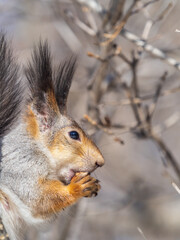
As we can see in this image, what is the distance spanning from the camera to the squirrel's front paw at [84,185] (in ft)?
7.82

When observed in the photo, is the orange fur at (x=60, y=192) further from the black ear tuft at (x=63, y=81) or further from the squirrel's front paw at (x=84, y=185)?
the black ear tuft at (x=63, y=81)

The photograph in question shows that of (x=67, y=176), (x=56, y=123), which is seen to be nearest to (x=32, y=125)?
(x=56, y=123)

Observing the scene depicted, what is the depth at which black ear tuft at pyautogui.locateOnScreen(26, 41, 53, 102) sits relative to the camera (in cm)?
248

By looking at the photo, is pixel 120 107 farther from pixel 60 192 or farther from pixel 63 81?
pixel 60 192

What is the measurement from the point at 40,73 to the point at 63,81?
0.20m

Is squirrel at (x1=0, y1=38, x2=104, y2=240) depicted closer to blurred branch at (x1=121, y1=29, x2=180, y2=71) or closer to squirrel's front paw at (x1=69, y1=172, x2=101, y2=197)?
squirrel's front paw at (x1=69, y1=172, x2=101, y2=197)

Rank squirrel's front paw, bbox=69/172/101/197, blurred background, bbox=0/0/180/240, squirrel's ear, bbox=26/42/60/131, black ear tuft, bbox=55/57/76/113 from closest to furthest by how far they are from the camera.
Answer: squirrel's front paw, bbox=69/172/101/197, squirrel's ear, bbox=26/42/60/131, black ear tuft, bbox=55/57/76/113, blurred background, bbox=0/0/180/240

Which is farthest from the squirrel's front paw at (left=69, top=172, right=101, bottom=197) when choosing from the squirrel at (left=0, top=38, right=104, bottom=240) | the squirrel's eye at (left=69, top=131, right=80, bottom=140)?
the squirrel's eye at (left=69, top=131, right=80, bottom=140)

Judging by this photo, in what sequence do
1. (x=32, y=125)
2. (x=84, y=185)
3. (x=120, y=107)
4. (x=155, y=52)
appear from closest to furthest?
(x=84, y=185) → (x=32, y=125) → (x=155, y=52) → (x=120, y=107)

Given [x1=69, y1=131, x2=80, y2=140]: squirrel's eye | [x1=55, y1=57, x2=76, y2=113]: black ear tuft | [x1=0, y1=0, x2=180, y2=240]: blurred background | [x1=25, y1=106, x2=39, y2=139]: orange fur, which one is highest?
[x1=55, y1=57, x2=76, y2=113]: black ear tuft

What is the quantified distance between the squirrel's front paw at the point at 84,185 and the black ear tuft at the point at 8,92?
44 centimetres

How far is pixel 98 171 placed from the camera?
2.85m

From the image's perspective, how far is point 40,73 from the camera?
2.52m

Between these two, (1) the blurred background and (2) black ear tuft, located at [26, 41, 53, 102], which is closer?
(2) black ear tuft, located at [26, 41, 53, 102]
